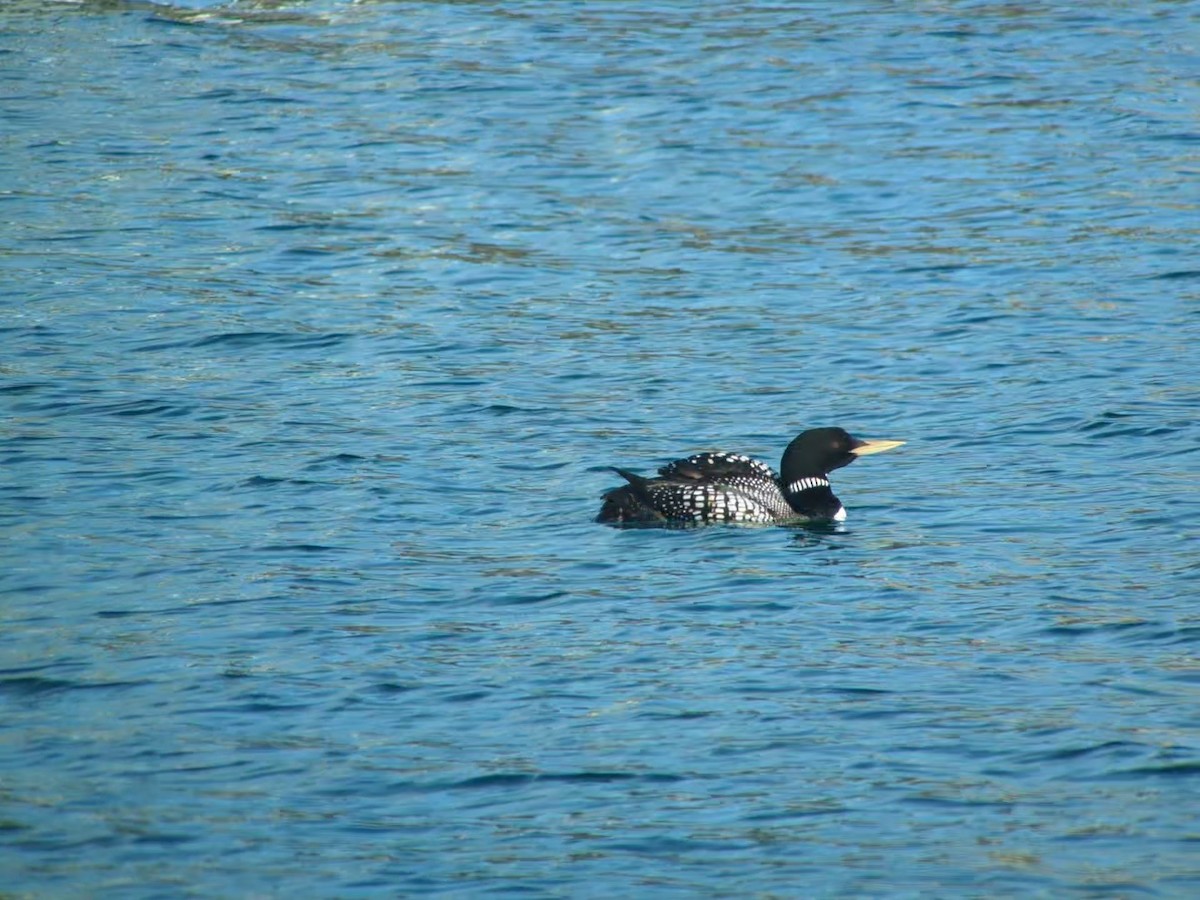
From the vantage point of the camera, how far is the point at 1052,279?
16281 millimetres

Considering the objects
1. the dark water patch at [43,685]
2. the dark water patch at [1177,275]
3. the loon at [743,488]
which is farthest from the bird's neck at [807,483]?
the dark water patch at [1177,275]

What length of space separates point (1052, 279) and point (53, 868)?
36.0 ft

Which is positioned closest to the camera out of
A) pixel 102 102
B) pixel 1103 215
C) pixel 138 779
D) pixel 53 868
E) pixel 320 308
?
pixel 53 868

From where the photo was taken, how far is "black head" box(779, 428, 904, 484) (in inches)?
468

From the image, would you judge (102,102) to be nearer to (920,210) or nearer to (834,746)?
(920,210)

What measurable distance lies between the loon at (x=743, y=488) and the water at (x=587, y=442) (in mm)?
189

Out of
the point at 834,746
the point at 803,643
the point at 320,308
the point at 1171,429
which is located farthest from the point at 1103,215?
the point at 834,746

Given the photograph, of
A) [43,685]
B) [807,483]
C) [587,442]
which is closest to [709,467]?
[807,483]

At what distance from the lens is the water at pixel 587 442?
773cm

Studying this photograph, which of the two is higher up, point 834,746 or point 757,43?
point 757,43

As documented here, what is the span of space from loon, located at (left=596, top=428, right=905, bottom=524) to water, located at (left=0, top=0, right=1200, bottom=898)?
0.62 feet

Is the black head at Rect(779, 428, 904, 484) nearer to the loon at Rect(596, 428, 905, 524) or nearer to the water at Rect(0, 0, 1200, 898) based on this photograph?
the loon at Rect(596, 428, 905, 524)

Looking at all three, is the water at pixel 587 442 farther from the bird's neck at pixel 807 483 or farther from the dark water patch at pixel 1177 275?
the bird's neck at pixel 807 483

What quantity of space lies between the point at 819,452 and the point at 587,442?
1.76 meters
